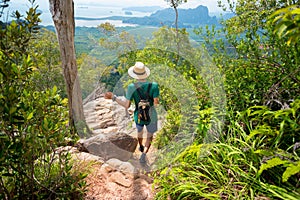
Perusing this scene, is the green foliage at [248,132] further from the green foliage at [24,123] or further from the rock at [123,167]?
the green foliage at [24,123]

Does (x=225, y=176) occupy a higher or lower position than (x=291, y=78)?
lower

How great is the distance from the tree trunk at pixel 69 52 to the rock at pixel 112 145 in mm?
315

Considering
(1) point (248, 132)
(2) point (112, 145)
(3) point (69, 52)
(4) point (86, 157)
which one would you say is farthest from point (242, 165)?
(3) point (69, 52)

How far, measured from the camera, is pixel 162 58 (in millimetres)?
3605

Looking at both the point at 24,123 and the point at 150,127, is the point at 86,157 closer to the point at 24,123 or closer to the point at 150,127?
the point at 150,127

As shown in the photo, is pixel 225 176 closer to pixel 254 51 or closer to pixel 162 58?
pixel 254 51

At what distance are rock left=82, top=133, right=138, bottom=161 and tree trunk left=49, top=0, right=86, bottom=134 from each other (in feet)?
1.03

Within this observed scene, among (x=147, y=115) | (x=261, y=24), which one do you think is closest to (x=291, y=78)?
(x=261, y=24)

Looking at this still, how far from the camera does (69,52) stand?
3.75m

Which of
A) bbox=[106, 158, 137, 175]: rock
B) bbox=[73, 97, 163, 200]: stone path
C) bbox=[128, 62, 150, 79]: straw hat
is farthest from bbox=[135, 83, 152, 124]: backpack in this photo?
bbox=[106, 158, 137, 175]: rock

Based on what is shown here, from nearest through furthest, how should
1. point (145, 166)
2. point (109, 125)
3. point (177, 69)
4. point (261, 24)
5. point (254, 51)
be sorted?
1. point (254, 51)
2. point (261, 24)
3. point (145, 166)
4. point (177, 69)
5. point (109, 125)

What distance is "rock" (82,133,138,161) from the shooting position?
3.33 meters

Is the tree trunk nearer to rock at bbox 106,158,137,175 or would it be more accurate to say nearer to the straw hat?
rock at bbox 106,158,137,175

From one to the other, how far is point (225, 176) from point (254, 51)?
128 centimetres
